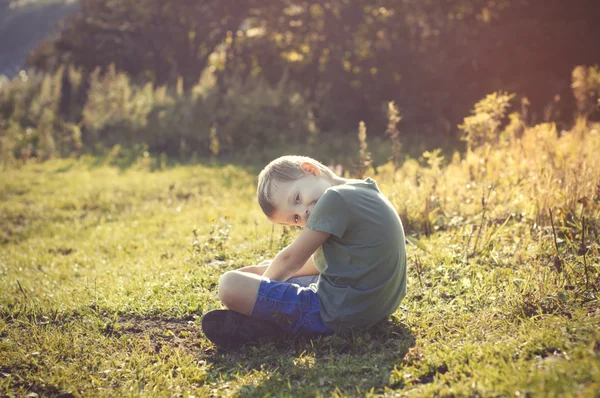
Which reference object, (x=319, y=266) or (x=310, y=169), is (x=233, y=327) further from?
(x=310, y=169)

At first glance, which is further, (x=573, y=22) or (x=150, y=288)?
(x=573, y=22)

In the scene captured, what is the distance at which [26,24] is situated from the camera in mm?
47594

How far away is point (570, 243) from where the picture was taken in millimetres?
3859

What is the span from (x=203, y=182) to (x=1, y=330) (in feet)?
17.5

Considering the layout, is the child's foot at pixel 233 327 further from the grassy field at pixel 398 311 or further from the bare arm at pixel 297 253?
the bare arm at pixel 297 253

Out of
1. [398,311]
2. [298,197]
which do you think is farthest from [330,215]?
[398,311]

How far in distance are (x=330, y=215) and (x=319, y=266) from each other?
15.7 inches

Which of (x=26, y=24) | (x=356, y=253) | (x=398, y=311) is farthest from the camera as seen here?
(x=26, y=24)

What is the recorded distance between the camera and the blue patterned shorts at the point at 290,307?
10.2ft

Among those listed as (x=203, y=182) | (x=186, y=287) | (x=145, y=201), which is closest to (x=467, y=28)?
(x=203, y=182)

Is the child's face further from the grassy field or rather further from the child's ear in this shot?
the grassy field

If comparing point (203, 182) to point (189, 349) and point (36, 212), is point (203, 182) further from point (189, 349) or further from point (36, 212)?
point (189, 349)

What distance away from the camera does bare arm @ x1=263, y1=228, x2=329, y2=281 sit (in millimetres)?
2906

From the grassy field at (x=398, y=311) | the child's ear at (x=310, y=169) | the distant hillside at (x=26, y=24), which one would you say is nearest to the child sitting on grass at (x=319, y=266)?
the child's ear at (x=310, y=169)
